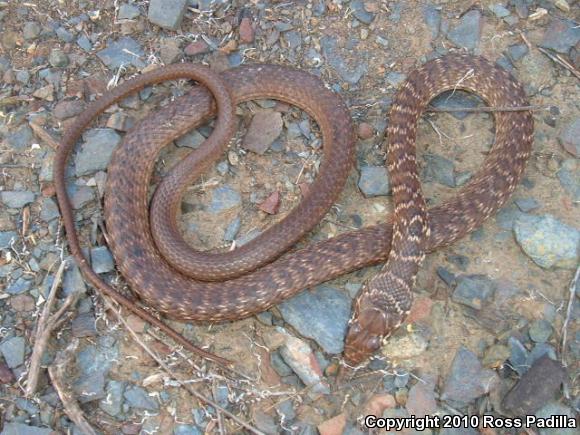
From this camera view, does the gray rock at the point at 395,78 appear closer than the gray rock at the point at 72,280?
No

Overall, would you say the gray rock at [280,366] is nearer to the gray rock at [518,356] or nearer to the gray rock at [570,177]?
the gray rock at [518,356]

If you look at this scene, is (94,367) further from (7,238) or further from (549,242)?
(549,242)

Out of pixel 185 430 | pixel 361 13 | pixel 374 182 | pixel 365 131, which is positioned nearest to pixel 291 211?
pixel 374 182

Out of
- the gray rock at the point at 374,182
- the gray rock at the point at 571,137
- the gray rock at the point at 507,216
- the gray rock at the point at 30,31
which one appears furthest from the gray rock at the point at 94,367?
the gray rock at the point at 571,137

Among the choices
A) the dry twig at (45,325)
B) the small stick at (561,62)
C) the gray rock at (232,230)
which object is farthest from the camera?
the small stick at (561,62)

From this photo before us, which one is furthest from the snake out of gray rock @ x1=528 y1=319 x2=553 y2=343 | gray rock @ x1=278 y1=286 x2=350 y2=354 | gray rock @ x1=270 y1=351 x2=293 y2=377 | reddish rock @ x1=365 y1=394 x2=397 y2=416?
gray rock @ x1=528 y1=319 x2=553 y2=343

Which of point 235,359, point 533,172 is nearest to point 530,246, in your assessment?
point 533,172
